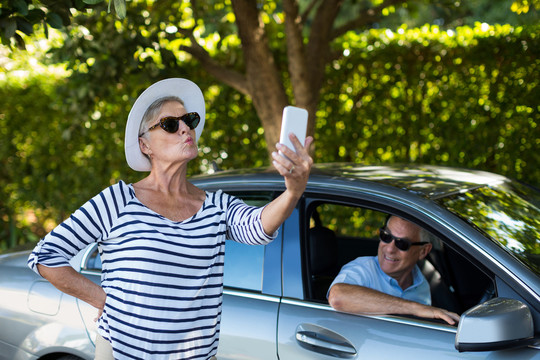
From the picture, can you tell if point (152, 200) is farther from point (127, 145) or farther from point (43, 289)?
point (43, 289)

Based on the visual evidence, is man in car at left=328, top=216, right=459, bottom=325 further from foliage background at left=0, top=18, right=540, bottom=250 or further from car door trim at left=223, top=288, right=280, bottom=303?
foliage background at left=0, top=18, right=540, bottom=250

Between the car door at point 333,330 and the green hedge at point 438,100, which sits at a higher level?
the green hedge at point 438,100

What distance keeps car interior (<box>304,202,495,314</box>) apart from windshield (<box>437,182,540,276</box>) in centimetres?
17

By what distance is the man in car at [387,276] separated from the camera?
2.55m

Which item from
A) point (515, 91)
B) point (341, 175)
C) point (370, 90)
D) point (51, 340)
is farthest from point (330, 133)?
point (51, 340)

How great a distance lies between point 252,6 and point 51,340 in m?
3.04

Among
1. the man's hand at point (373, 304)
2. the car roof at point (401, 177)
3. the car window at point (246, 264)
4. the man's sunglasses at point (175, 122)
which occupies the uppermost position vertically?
the man's sunglasses at point (175, 122)

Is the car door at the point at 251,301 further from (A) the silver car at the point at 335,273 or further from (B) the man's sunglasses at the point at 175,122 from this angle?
(B) the man's sunglasses at the point at 175,122

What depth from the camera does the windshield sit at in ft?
8.15

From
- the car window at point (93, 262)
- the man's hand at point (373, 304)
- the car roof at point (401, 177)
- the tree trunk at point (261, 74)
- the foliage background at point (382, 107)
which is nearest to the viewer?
the man's hand at point (373, 304)

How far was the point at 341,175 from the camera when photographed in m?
2.93

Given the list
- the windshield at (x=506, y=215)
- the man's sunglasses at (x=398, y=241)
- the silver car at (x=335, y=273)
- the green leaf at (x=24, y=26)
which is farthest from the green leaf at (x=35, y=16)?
the windshield at (x=506, y=215)

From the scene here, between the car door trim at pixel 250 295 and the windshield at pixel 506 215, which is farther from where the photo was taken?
the car door trim at pixel 250 295

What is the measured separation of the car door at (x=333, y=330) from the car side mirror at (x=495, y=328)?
0.33 ft
